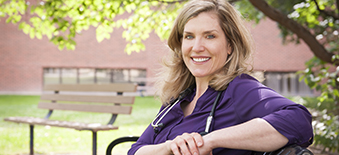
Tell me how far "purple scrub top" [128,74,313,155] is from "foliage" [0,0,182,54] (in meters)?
3.46

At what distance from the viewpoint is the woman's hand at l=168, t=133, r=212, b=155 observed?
1.37 metres

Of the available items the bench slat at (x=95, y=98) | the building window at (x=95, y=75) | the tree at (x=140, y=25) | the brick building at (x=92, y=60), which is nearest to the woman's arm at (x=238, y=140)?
the bench slat at (x=95, y=98)

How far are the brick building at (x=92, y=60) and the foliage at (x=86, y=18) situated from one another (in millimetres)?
17502

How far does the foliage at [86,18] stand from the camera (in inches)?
203

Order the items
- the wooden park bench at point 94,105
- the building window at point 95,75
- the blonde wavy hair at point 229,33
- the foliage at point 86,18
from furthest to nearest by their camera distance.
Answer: the building window at point 95,75, the foliage at point 86,18, the wooden park bench at point 94,105, the blonde wavy hair at point 229,33

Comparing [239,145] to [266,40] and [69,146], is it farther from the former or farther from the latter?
[266,40]

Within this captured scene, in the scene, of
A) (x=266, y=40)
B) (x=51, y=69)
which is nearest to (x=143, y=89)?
(x=51, y=69)

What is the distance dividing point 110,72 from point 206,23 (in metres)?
23.6

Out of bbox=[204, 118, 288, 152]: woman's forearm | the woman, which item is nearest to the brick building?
the woman

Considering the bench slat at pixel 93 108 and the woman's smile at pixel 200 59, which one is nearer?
the woman's smile at pixel 200 59

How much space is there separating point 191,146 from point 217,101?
34 centimetres

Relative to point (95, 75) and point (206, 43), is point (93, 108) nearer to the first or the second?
point (206, 43)

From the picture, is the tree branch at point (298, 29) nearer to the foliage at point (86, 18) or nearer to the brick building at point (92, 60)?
the foliage at point (86, 18)

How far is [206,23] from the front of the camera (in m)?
1.75
